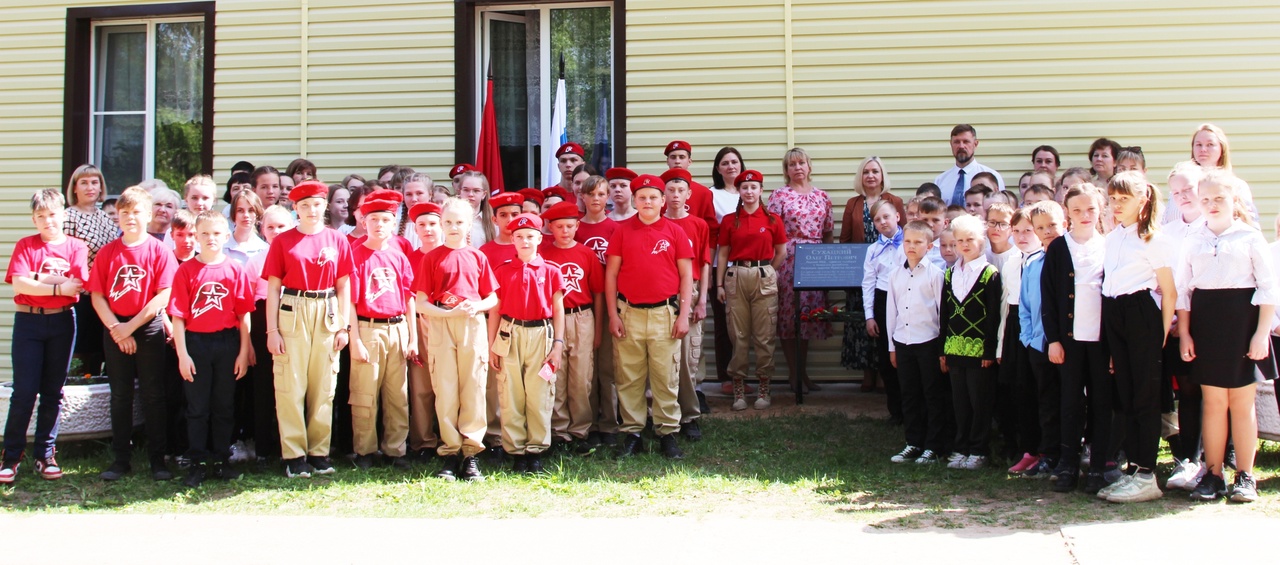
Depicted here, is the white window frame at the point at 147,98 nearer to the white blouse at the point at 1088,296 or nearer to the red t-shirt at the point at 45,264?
the red t-shirt at the point at 45,264

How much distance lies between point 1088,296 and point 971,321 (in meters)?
0.78

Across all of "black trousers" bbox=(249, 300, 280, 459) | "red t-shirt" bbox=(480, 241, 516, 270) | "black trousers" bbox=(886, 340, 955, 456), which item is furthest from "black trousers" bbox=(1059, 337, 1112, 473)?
"black trousers" bbox=(249, 300, 280, 459)

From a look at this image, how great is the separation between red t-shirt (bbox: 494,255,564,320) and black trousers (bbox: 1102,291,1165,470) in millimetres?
3106

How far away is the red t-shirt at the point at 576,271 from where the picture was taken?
6754 millimetres

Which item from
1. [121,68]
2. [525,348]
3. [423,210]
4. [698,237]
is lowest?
[525,348]

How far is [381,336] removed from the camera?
6379 mm

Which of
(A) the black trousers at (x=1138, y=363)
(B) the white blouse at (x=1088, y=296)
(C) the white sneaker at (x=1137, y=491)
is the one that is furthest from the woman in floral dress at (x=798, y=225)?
(C) the white sneaker at (x=1137, y=491)

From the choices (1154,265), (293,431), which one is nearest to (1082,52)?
(1154,265)

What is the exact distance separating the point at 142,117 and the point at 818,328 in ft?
22.2

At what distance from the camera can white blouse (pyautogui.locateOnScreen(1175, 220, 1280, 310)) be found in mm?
5332

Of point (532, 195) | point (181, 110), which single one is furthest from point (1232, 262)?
point (181, 110)

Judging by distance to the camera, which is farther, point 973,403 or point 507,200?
point 507,200

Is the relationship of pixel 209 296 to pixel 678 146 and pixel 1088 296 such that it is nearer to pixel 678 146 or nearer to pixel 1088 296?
pixel 678 146

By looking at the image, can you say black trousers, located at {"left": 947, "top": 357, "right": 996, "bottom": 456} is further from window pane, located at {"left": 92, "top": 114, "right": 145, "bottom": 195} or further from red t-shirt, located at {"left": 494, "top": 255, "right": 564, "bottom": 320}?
window pane, located at {"left": 92, "top": 114, "right": 145, "bottom": 195}
